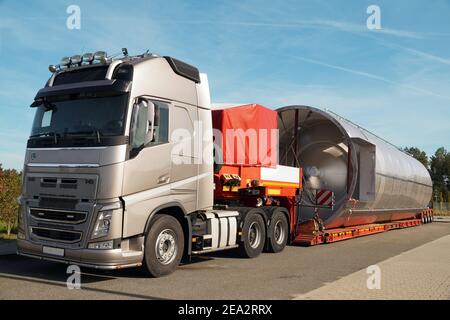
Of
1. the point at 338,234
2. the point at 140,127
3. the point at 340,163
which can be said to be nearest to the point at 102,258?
the point at 140,127

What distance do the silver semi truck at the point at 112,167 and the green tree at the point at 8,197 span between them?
398 inches

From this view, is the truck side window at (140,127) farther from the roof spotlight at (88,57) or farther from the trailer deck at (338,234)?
the trailer deck at (338,234)

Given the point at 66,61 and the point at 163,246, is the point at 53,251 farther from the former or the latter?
the point at 66,61

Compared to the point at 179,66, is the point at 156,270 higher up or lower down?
lower down

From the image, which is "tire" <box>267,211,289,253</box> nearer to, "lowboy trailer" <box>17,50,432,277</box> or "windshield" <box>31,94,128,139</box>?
"lowboy trailer" <box>17,50,432,277</box>

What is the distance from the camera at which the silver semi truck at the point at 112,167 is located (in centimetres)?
704

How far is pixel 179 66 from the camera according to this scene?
8562mm

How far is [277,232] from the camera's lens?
470 inches

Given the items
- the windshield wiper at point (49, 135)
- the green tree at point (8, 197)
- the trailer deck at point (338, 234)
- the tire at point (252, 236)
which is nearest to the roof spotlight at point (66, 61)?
the windshield wiper at point (49, 135)

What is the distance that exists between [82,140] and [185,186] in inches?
78.7

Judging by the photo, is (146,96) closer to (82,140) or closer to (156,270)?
(82,140)

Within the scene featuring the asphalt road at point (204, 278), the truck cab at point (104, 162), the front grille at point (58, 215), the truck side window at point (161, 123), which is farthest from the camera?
the truck side window at point (161, 123)
